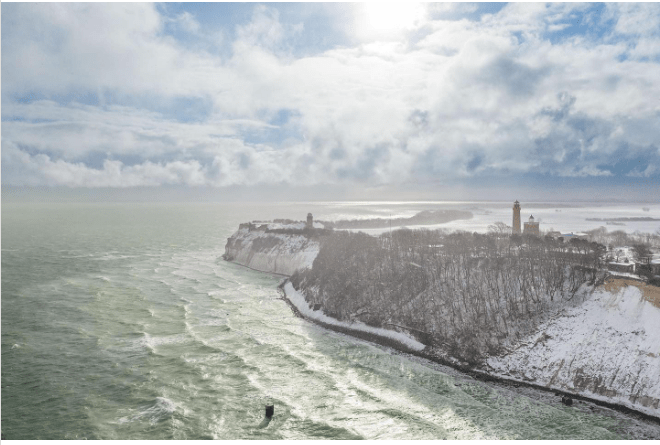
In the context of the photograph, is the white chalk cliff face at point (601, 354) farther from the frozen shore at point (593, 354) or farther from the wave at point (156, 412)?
the wave at point (156, 412)

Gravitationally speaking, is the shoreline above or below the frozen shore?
below

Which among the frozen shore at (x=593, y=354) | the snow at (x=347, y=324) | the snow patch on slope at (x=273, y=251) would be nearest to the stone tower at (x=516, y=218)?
the snow patch on slope at (x=273, y=251)

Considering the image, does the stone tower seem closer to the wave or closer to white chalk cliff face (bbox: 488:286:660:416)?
white chalk cliff face (bbox: 488:286:660:416)

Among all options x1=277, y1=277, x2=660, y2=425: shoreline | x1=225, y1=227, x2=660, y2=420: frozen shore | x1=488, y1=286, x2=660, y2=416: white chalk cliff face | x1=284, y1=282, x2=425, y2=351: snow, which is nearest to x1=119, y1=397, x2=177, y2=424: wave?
x1=277, y1=277, x2=660, y2=425: shoreline

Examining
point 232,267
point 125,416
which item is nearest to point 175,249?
point 232,267

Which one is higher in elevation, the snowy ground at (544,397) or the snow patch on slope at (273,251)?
the snow patch on slope at (273,251)

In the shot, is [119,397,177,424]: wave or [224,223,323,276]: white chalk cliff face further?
[224,223,323,276]: white chalk cliff face

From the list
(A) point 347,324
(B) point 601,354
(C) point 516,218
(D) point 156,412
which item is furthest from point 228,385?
(C) point 516,218
